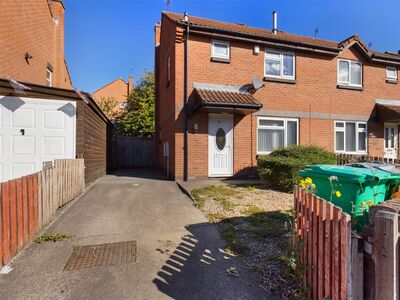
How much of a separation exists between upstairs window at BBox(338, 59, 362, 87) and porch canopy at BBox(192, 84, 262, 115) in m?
5.49

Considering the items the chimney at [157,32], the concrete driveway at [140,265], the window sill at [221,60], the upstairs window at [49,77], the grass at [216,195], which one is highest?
the chimney at [157,32]

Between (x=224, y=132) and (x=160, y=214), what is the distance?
569 cm

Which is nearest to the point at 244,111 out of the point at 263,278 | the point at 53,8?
the point at 263,278

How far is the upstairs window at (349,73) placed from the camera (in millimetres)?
13164

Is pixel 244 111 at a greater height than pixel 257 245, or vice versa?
pixel 244 111

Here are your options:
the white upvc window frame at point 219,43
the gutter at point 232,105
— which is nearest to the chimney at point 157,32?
the white upvc window frame at point 219,43

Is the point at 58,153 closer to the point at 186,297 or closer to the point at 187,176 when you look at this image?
the point at 187,176

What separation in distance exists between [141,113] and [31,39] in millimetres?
14377

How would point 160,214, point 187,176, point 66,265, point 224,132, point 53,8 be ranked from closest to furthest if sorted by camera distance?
1. point 66,265
2. point 160,214
3. point 187,176
4. point 224,132
5. point 53,8

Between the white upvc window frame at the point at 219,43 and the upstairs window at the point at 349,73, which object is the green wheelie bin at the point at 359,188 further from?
the upstairs window at the point at 349,73

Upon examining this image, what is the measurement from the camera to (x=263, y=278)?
3.29 metres

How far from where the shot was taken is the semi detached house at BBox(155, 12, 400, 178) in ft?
34.1

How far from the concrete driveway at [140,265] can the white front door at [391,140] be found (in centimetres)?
1295

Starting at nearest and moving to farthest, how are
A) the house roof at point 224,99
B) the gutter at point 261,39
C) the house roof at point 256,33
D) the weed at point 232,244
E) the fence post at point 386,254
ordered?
the fence post at point 386,254
the weed at point 232,244
the house roof at point 224,99
the gutter at point 261,39
the house roof at point 256,33
